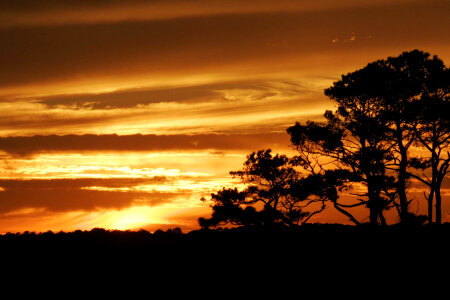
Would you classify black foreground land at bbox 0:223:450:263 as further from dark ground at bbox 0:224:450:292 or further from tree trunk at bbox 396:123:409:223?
tree trunk at bbox 396:123:409:223

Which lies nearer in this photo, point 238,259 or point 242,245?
point 238,259

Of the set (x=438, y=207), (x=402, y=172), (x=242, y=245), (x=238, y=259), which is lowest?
(x=238, y=259)

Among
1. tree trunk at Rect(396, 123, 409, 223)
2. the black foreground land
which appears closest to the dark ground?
the black foreground land

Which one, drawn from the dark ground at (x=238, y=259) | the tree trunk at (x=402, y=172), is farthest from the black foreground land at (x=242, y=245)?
the tree trunk at (x=402, y=172)

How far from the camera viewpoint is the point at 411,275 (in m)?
18.2

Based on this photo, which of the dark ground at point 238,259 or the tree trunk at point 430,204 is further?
the tree trunk at point 430,204

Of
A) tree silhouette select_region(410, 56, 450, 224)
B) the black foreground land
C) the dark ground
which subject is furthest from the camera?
tree silhouette select_region(410, 56, 450, 224)

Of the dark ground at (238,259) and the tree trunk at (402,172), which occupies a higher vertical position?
the tree trunk at (402,172)

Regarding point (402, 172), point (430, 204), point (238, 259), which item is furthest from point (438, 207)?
point (238, 259)

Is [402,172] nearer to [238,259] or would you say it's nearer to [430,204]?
[430,204]

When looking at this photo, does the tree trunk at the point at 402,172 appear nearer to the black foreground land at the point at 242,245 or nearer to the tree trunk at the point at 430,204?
the tree trunk at the point at 430,204

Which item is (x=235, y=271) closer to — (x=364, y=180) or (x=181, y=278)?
(x=181, y=278)

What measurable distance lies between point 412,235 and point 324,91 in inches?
723

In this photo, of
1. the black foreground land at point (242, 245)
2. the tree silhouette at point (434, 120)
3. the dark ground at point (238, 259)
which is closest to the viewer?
the dark ground at point (238, 259)
